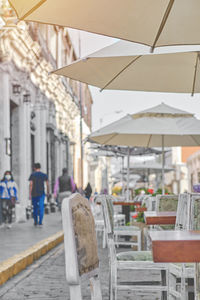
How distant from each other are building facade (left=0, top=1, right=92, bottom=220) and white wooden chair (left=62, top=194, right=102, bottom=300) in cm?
872

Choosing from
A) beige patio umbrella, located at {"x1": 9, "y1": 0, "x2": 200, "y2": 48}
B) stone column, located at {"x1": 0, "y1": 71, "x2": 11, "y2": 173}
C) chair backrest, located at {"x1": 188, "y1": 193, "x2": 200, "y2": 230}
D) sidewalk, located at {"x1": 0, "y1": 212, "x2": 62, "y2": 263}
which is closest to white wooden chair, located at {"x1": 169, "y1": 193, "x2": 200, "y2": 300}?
chair backrest, located at {"x1": 188, "y1": 193, "x2": 200, "y2": 230}

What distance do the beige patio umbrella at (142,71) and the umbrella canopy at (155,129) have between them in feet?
9.92

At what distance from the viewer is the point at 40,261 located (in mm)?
10250

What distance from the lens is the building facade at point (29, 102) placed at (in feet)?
59.5

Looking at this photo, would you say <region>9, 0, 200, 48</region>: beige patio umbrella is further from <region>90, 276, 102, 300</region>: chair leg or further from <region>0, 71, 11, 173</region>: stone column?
<region>0, 71, 11, 173</region>: stone column

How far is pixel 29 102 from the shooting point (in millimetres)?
21453

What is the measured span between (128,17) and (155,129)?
615 cm

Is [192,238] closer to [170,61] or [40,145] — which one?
[170,61]

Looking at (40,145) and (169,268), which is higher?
(40,145)

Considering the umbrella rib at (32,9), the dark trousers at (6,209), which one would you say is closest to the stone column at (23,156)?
the dark trousers at (6,209)

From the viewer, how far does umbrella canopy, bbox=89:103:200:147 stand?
1073 cm

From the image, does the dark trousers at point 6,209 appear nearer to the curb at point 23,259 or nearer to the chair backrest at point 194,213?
the curb at point 23,259

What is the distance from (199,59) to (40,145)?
64.3ft

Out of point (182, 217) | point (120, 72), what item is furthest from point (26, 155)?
point (182, 217)
